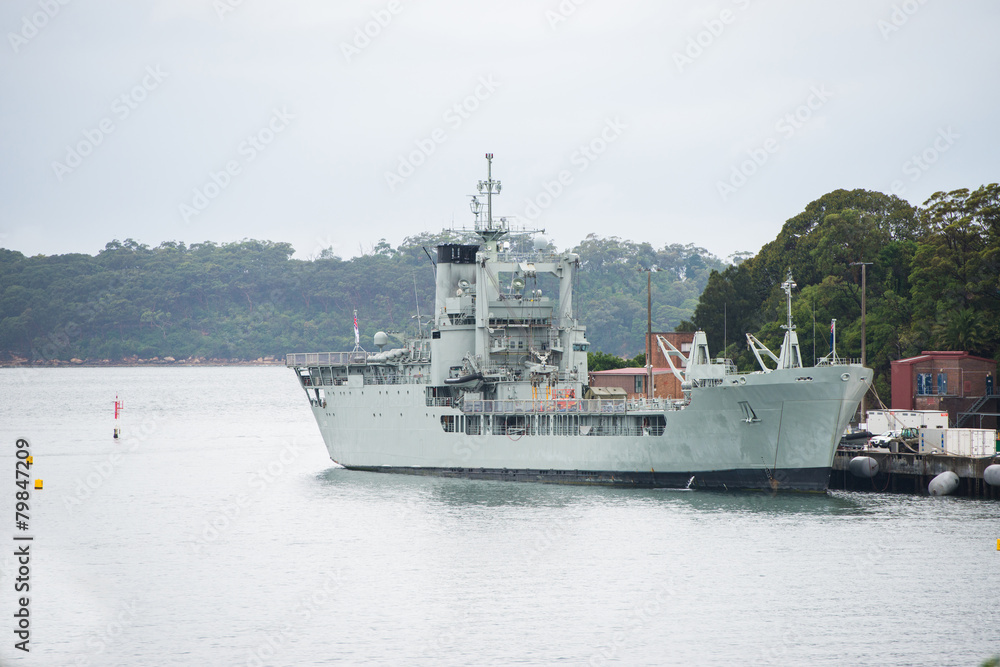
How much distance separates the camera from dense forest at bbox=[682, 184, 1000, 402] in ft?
193

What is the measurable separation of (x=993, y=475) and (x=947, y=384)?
12689 mm

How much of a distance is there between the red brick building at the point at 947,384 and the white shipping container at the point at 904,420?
3.77 m

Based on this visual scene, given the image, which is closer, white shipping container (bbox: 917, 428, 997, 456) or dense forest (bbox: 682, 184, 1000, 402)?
white shipping container (bbox: 917, 428, 997, 456)

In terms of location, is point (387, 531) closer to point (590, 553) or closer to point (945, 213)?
point (590, 553)

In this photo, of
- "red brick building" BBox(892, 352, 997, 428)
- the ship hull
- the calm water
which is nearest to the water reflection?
the calm water

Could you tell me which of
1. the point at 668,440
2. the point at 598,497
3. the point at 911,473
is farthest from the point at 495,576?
the point at 911,473

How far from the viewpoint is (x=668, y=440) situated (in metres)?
46.0

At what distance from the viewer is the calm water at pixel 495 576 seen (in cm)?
2739

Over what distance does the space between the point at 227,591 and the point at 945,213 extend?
4543 centimetres

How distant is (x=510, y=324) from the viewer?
52562 mm

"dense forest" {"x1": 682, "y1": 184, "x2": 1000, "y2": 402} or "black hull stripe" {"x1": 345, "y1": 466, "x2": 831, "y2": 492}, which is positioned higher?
"dense forest" {"x1": 682, "y1": 184, "x2": 1000, "y2": 402}

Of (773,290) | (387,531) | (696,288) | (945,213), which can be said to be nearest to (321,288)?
(696,288)

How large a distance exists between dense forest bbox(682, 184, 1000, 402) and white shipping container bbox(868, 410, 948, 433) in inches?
316

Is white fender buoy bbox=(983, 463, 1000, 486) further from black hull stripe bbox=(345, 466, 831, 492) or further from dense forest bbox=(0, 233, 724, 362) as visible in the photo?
dense forest bbox=(0, 233, 724, 362)
